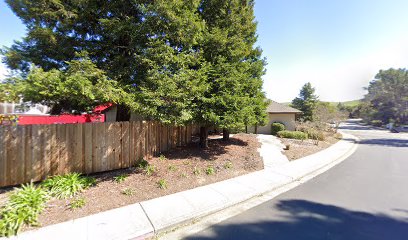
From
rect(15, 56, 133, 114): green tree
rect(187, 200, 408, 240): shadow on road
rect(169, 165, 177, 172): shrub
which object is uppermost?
rect(15, 56, 133, 114): green tree

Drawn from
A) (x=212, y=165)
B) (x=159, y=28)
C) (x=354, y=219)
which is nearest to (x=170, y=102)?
(x=159, y=28)

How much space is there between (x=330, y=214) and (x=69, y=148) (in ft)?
26.4

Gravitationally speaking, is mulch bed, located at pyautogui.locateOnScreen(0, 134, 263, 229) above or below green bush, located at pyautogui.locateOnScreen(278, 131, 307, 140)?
below

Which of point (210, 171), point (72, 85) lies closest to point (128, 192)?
point (210, 171)

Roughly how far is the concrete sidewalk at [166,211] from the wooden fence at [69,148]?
2.63 m

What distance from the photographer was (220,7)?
31.3 ft

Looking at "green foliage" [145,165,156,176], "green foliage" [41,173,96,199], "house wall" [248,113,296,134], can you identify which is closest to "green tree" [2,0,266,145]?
"green foliage" [145,165,156,176]

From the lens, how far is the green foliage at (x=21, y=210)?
392 centimetres

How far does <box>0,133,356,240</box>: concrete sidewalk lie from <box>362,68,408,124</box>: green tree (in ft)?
160

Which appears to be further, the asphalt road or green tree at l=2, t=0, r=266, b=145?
green tree at l=2, t=0, r=266, b=145

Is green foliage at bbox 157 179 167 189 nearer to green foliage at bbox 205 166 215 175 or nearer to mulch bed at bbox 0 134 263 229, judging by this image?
mulch bed at bbox 0 134 263 229

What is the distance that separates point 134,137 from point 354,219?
294 inches

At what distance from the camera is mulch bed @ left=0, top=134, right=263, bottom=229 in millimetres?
4797

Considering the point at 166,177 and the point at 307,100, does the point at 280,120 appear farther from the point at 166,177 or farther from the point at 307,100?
the point at 166,177
